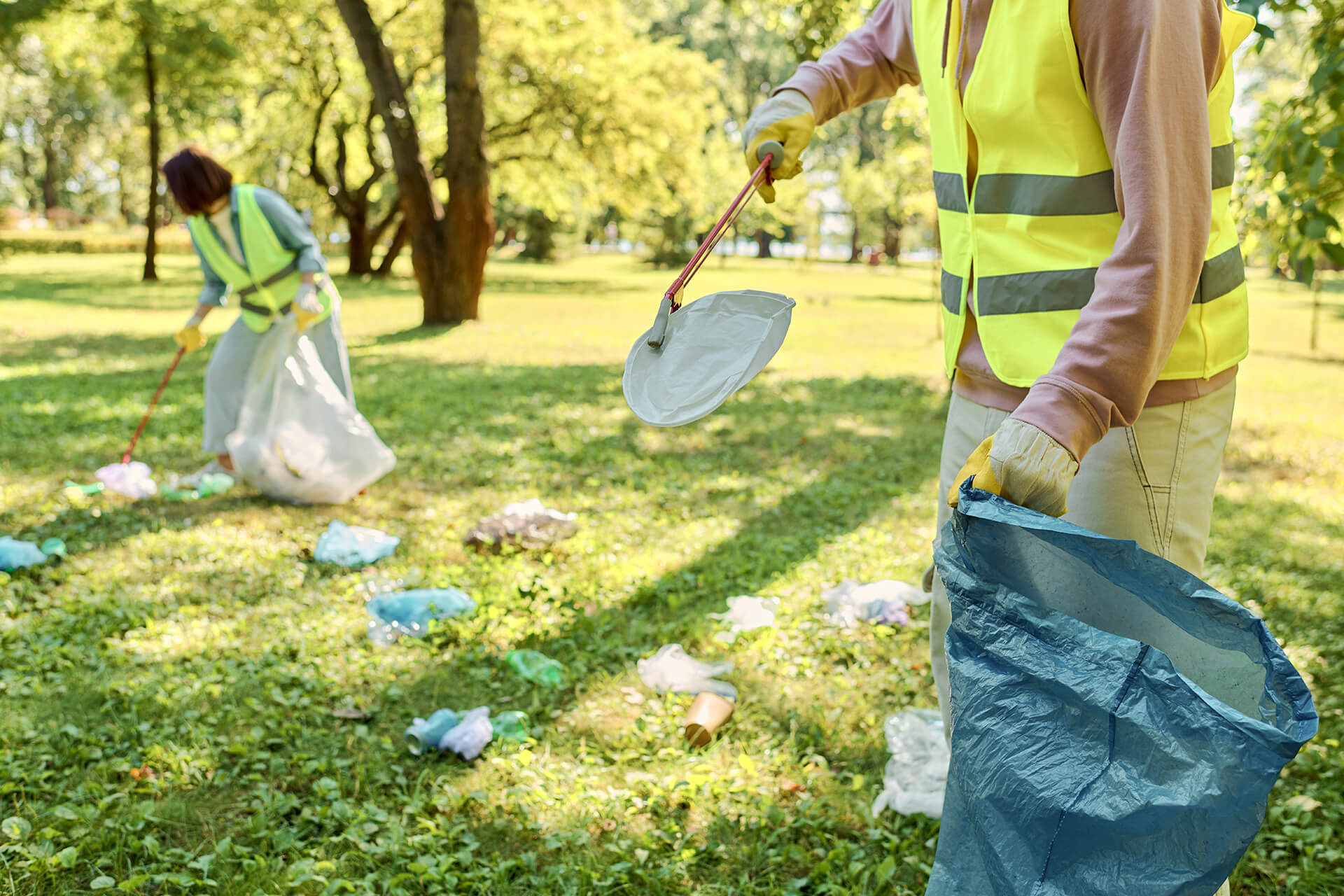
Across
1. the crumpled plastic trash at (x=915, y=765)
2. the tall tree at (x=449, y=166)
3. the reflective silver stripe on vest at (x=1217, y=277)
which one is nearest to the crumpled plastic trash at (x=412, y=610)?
the crumpled plastic trash at (x=915, y=765)

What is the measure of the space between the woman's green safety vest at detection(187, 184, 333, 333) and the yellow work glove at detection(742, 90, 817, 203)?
3491mm

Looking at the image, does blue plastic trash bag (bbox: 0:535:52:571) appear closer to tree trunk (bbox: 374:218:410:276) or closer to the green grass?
the green grass

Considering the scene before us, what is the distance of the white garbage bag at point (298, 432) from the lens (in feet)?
15.7

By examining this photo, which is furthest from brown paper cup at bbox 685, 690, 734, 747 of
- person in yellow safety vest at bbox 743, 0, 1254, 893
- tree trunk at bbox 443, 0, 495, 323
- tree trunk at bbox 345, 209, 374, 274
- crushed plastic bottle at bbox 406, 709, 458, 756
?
tree trunk at bbox 345, 209, 374, 274

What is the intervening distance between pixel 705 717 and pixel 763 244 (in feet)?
183

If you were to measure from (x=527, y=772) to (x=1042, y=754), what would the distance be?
174cm

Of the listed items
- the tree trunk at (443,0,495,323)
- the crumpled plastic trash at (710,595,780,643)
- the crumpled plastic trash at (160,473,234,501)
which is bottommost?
the crumpled plastic trash at (710,595,780,643)

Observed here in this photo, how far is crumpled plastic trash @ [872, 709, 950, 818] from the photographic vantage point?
2.54 metres

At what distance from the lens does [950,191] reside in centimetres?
174

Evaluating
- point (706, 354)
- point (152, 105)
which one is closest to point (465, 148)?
point (152, 105)

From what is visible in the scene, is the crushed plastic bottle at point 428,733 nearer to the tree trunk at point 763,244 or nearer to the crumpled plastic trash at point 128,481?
the crumpled plastic trash at point 128,481

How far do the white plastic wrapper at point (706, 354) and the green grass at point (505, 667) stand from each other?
1281 mm

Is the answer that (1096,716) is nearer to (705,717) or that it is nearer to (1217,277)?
(1217,277)

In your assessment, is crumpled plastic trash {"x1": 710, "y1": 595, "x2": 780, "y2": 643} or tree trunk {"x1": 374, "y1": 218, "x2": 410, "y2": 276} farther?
tree trunk {"x1": 374, "y1": 218, "x2": 410, "y2": 276}
